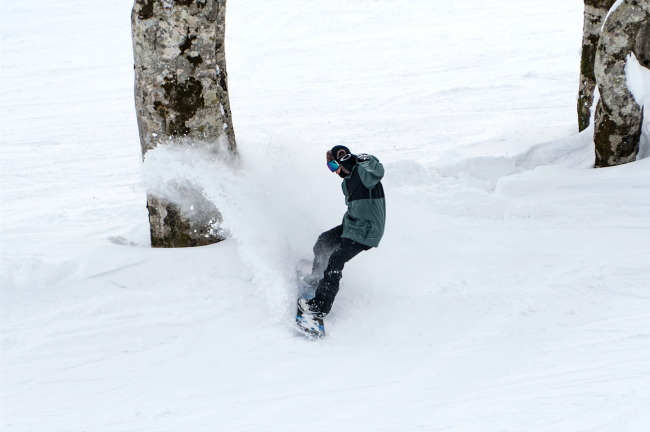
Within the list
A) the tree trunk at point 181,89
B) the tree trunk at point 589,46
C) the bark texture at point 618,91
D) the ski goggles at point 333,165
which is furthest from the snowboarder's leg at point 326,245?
the tree trunk at point 589,46

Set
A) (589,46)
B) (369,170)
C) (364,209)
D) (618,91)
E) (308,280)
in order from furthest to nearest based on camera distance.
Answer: (589,46), (618,91), (308,280), (364,209), (369,170)

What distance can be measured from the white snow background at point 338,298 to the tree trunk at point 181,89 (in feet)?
0.60

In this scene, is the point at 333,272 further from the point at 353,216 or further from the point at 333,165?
the point at 333,165

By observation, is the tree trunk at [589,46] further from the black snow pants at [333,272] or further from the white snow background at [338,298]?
the black snow pants at [333,272]

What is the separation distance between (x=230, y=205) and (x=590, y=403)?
9.60 ft

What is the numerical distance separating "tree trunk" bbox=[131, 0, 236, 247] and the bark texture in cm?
410

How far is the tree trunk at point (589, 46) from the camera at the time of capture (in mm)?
6465

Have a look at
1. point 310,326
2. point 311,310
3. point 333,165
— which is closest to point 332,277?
point 311,310

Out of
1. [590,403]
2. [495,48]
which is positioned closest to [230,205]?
[590,403]

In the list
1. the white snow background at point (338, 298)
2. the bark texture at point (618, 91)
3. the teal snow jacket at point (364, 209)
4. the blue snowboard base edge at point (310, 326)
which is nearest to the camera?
the white snow background at point (338, 298)

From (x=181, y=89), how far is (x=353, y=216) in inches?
65.1

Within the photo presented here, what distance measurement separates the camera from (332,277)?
154 inches

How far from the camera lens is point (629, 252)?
4.68 metres

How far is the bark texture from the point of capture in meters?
5.41
